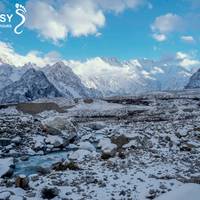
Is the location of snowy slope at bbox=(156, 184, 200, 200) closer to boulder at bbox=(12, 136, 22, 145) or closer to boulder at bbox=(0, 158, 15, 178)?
boulder at bbox=(0, 158, 15, 178)

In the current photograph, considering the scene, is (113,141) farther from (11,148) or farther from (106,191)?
(106,191)

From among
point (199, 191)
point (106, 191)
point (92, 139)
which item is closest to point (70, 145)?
point (92, 139)

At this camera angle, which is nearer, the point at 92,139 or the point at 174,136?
the point at 174,136

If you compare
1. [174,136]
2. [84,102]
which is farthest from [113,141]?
[84,102]

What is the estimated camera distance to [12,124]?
49.8 metres

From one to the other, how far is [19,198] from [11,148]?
62.6 ft

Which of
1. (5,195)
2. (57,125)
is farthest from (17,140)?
(5,195)

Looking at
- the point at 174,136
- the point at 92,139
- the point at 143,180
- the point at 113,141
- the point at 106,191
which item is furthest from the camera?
the point at 92,139

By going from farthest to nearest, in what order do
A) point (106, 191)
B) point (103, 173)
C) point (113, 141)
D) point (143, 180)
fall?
point (113, 141)
point (103, 173)
point (143, 180)
point (106, 191)

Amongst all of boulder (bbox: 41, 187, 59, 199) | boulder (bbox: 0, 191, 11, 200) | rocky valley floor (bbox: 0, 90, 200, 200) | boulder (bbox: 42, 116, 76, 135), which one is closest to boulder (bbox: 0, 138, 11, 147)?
rocky valley floor (bbox: 0, 90, 200, 200)

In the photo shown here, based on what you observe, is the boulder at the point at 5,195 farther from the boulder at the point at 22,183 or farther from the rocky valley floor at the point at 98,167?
the boulder at the point at 22,183

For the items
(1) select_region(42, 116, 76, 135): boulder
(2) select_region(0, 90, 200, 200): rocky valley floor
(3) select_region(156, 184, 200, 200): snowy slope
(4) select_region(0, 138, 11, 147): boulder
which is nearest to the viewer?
(3) select_region(156, 184, 200, 200): snowy slope

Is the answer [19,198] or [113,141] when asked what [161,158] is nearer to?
[113,141]

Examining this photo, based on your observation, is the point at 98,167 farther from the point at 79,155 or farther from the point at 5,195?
the point at 5,195
